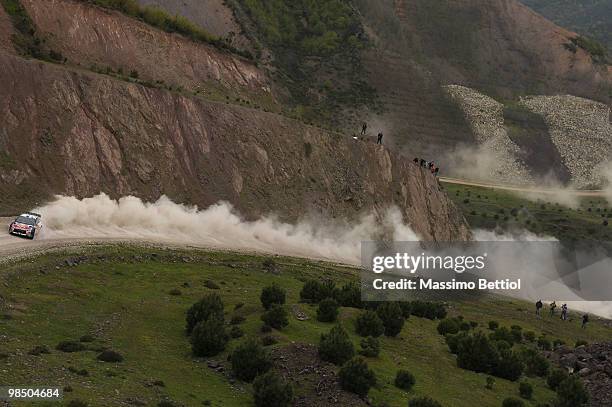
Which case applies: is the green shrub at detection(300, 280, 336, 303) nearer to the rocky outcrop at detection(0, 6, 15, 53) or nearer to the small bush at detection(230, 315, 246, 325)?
the small bush at detection(230, 315, 246, 325)

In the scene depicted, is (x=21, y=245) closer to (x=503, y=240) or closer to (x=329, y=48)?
(x=503, y=240)

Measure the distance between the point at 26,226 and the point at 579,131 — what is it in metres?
141

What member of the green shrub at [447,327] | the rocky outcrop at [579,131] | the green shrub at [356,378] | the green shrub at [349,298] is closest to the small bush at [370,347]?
the green shrub at [356,378]

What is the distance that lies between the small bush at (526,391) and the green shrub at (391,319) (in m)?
7.90

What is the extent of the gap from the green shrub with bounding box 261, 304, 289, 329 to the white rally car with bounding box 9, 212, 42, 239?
55.7 ft

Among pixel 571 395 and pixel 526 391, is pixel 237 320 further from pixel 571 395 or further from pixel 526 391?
pixel 571 395

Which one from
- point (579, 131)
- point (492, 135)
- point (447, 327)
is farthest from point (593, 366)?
point (579, 131)

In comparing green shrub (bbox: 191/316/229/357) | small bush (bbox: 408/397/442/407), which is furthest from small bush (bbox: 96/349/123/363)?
small bush (bbox: 408/397/442/407)

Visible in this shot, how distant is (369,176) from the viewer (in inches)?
3275

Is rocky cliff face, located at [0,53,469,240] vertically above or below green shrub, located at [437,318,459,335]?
above

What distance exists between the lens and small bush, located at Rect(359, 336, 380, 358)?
38.6 meters

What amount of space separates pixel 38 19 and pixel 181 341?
48.3 meters

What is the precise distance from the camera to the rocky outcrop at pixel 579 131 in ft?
508

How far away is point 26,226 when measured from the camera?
1850 inches
